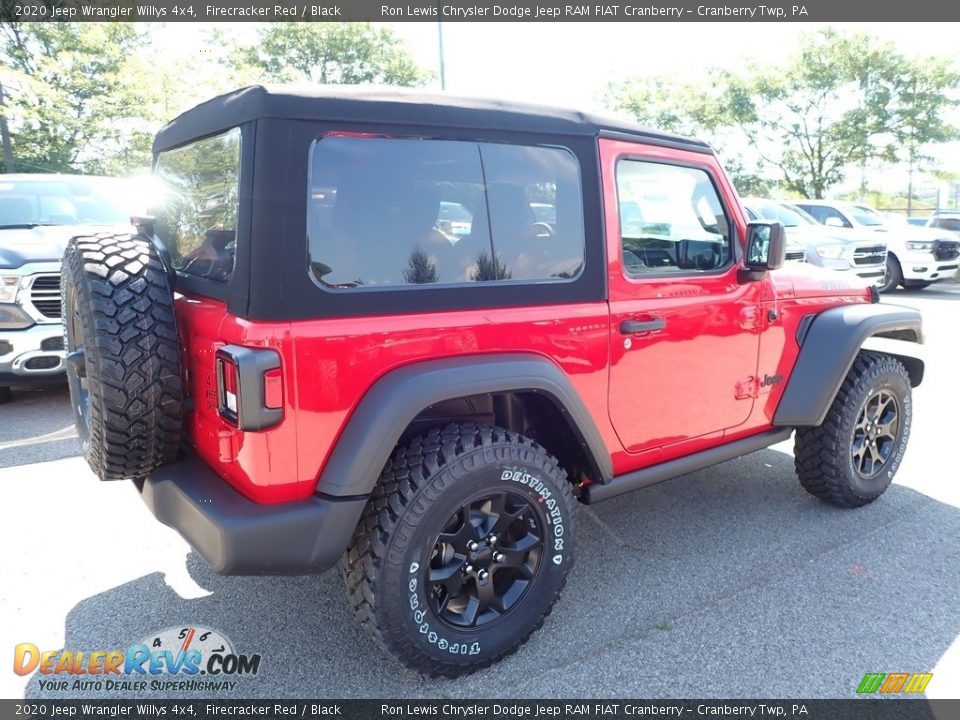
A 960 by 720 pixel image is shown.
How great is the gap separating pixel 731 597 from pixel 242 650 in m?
2.00

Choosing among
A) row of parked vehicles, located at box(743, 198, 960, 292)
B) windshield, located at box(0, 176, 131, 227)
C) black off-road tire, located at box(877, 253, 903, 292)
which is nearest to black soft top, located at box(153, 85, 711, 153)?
windshield, located at box(0, 176, 131, 227)

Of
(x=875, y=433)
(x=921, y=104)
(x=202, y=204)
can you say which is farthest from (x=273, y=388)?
(x=921, y=104)

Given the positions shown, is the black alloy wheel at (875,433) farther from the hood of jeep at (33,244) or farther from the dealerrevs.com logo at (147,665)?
the hood of jeep at (33,244)

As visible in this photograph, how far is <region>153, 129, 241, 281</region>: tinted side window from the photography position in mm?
2207

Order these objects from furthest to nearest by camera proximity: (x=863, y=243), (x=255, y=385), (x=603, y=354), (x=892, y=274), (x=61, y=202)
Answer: (x=892, y=274) → (x=863, y=243) → (x=61, y=202) → (x=603, y=354) → (x=255, y=385)

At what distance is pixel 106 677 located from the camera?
8.08 feet

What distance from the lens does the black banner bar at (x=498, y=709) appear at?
227 centimetres

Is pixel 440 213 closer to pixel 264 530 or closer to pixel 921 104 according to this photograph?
pixel 264 530

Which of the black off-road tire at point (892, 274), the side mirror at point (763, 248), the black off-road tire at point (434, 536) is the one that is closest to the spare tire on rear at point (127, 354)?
the black off-road tire at point (434, 536)

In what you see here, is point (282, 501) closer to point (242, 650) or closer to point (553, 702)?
point (242, 650)

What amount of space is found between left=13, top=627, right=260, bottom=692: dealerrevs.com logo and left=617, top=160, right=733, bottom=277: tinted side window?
7.06ft

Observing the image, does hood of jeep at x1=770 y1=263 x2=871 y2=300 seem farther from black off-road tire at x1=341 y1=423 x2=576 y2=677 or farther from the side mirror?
black off-road tire at x1=341 y1=423 x2=576 y2=677

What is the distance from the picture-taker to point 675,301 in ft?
9.53

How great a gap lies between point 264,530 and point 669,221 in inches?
83.3
